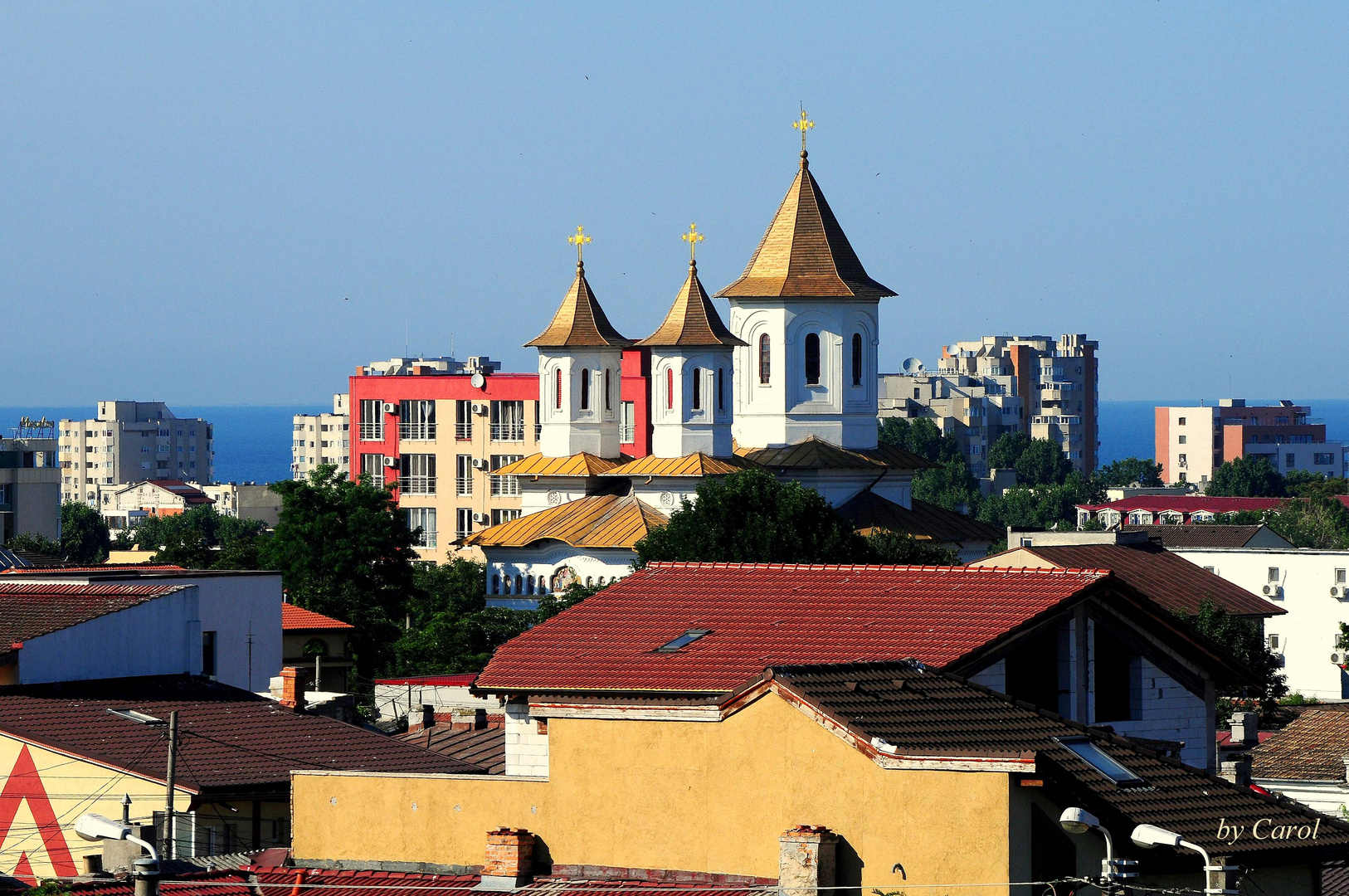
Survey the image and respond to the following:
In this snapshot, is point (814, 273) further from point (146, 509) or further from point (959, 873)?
point (146, 509)

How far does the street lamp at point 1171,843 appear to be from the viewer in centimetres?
1176

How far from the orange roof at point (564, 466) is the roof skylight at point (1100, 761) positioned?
5041 centimetres

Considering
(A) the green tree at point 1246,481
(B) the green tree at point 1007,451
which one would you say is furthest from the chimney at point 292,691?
(B) the green tree at point 1007,451

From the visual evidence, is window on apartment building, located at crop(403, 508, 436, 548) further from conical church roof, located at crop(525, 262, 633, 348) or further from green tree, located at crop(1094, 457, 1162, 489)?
green tree, located at crop(1094, 457, 1162, 489)

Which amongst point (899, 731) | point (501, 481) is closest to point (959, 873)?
point (899, 731)

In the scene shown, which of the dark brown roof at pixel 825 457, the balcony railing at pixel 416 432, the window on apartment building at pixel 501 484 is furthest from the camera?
the balcony railing at pixel 416 432

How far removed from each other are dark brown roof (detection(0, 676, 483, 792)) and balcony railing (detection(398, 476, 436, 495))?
257 feet

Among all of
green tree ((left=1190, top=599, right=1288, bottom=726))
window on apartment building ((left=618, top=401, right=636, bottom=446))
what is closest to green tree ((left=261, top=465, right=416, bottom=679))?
window on apartment building ((left=618, top=401, right=636, bottom=446))

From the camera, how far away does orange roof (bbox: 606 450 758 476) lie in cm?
6056

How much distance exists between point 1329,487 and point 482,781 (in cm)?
12331

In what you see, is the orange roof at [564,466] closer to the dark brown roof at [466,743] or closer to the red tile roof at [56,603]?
the red tile roof at [56,603]

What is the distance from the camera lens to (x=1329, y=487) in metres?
133

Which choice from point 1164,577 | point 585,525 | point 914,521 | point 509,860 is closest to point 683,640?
point 509,860

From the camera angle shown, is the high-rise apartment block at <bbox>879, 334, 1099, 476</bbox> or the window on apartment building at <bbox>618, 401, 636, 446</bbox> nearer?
the window on apartment building at <bbox>618, 401, 636, 446</bbox>
